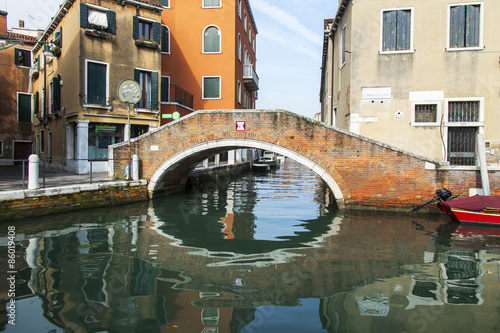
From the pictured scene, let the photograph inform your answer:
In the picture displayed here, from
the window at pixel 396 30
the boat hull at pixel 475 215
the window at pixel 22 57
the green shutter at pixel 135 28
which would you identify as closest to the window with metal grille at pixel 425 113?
the window at pixel 396 30

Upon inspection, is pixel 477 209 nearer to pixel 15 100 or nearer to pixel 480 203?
pixel 480 203

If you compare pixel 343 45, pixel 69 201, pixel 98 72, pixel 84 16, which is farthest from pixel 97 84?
pixel 343 45

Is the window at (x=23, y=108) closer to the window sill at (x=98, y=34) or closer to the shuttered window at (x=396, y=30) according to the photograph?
the window sill at (x=98, y=34)

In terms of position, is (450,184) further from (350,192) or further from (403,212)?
(350,192)

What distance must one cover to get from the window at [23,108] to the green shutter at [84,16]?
11.2m

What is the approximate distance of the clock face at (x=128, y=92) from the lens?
13109mm

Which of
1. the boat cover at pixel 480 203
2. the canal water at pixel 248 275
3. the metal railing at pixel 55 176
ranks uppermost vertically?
the metal railing at pixel 55 176

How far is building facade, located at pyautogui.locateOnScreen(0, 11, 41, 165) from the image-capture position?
22.3 meters

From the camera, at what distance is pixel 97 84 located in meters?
15.3

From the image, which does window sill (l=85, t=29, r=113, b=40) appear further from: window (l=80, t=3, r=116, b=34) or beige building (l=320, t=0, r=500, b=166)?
beige building (l=320, t=0, r=500, b=166)

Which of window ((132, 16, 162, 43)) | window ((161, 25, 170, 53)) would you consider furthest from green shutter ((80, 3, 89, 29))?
window ((161, 25, 170, 53))

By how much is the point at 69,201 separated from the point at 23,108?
16.8 m

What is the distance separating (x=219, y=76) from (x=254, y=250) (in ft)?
49.9

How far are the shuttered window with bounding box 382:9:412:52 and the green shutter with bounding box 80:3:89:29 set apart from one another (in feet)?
36.2
